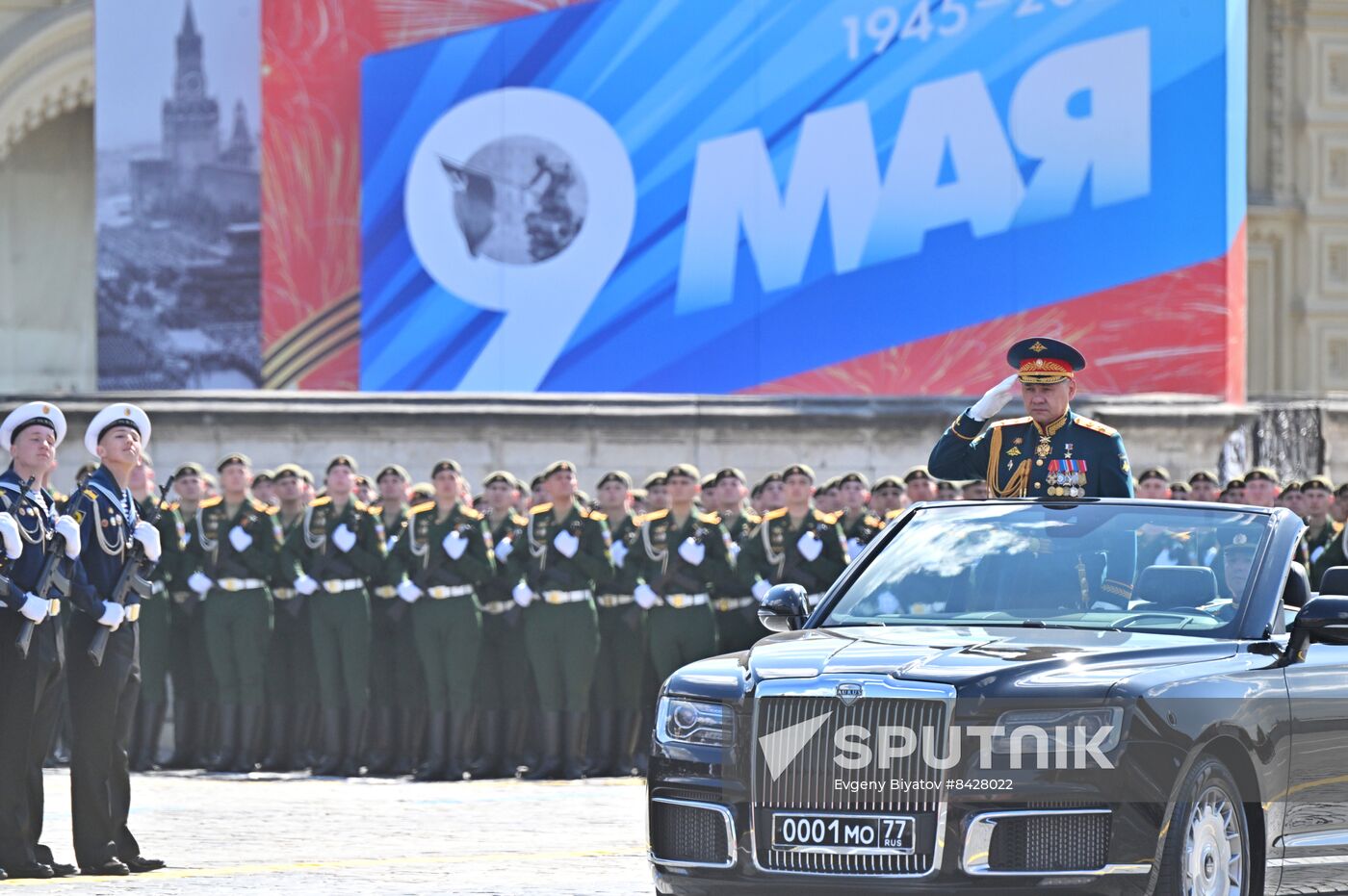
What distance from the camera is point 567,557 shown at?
15820mm

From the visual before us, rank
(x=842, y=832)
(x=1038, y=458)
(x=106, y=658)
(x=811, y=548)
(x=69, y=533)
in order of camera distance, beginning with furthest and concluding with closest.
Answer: (x=811, y=548) < (x=106, y=658) < (x=69, y=533) < (x=1038, y=458) < (x=842, y=832)

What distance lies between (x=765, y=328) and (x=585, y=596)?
7.59 meters

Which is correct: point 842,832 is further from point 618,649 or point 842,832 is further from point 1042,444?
point 618,649

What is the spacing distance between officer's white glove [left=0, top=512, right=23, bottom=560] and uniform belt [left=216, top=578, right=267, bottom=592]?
6.21 meters

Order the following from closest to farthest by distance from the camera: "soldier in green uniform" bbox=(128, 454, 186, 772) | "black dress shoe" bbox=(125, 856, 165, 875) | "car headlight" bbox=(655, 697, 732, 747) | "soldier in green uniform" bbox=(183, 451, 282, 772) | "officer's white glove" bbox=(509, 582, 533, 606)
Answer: "car headlight" bbox=(655, 697, 732, 747)
"black dress shoe" bbox=(125, 856, 165, 875)
"officer's white glove" bbox=(509, 582, 533, 606)
"soldier in green uniform" bbox=(183, 451, 282, 772)
"soldier in green uniform" bbox=(128, 454, 186, 772)

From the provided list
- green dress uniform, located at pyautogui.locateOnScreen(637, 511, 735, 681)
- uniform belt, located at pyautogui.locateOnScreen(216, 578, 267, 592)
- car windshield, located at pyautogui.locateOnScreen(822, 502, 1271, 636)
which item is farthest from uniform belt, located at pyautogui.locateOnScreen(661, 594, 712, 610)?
car windshield, located at pyautogui.locateOnScreen(822, 502, 1271, 636)

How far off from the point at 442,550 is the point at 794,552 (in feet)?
7.35

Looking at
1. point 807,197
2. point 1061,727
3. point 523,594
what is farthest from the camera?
point 807,197

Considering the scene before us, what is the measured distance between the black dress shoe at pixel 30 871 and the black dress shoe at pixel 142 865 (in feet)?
1.14

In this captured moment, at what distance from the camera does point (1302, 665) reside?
8.03m

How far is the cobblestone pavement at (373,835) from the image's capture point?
984 cm

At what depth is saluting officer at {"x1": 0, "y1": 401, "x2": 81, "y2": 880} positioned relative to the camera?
10258mm

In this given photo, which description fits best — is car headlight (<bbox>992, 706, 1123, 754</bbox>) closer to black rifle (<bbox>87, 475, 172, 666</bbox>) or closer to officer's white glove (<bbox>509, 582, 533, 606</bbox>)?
black rifle (<bbox>87, 475, 172, 666</bbox>)

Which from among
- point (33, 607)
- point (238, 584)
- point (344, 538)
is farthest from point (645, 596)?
point (33, 607)
